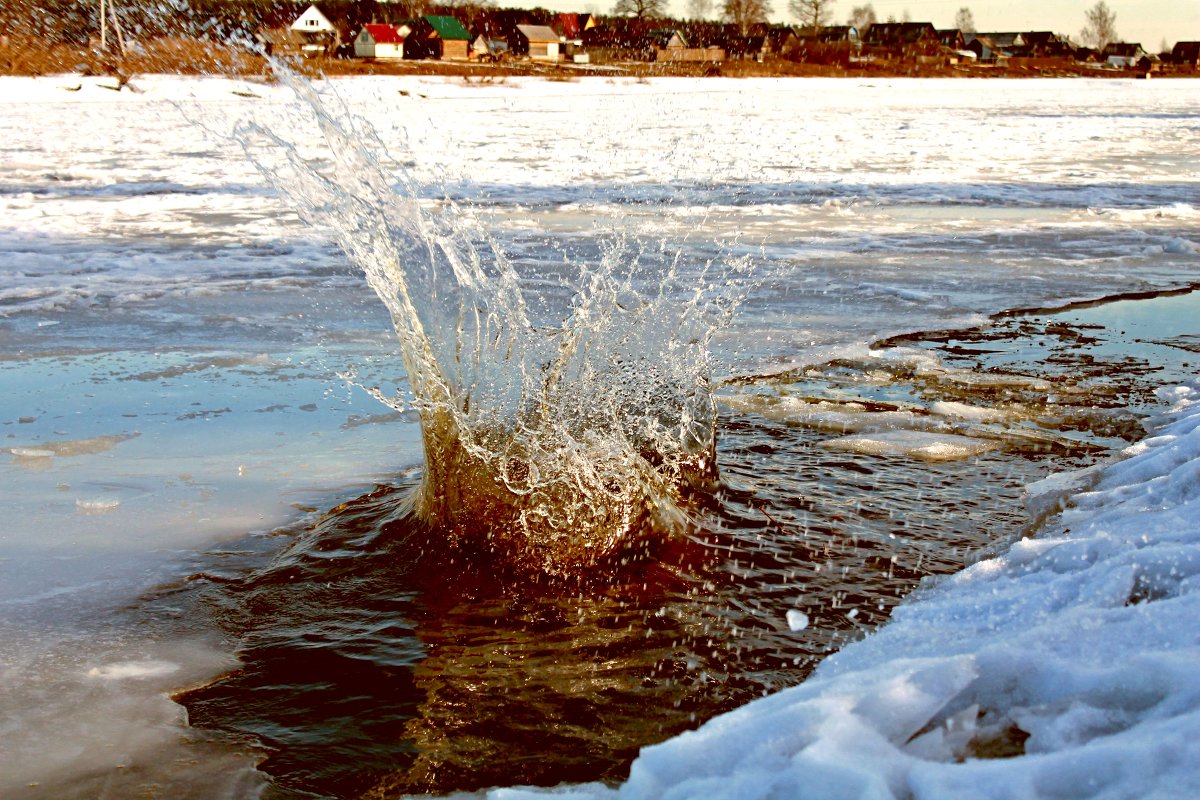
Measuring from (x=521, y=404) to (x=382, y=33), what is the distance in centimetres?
6332

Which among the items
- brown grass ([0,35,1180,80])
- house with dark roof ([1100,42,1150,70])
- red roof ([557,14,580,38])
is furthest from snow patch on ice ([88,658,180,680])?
house with dark roof ([1100,42,1150,70])

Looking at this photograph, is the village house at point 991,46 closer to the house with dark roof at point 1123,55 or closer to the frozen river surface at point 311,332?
the house with dark roof at point 1123,55

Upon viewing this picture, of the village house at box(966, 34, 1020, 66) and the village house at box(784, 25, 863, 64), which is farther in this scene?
the village house at box(966, 34, 1020, 66)

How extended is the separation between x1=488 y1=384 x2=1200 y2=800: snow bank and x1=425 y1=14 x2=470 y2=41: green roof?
229 ft

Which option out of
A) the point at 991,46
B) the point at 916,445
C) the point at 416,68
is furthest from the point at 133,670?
the point at 991,46

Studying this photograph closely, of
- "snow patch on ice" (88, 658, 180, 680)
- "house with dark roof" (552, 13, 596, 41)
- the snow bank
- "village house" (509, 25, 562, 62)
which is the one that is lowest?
"snow patch on ice" (88, 658, 180, 680)

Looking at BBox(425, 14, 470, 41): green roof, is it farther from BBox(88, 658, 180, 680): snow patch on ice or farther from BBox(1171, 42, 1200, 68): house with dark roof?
BBox(88, 658, 180, 680): snow patch on ice

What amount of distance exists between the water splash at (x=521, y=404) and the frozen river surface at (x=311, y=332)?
12.9 inches

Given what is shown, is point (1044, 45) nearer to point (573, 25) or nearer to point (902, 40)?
point (902, 40)

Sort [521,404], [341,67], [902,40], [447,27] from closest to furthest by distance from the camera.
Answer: [521,404], [341,67], [447,27], [902,40]

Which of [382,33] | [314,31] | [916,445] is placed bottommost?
[916,445]

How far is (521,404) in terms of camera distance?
152 inches

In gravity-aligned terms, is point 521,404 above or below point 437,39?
below

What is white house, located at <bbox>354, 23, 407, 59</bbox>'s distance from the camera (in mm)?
61000
